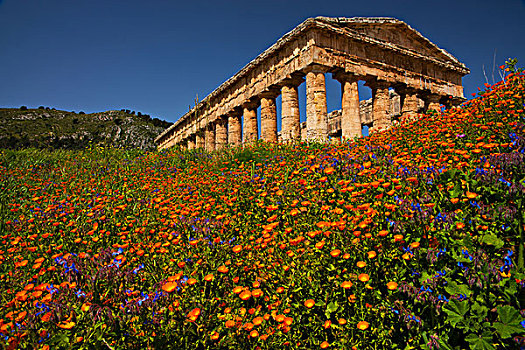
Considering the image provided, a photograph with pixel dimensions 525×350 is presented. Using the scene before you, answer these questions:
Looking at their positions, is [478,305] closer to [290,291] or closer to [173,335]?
[290,291]

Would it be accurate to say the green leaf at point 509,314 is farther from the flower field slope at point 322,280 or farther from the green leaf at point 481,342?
the green leaf at point 481,342

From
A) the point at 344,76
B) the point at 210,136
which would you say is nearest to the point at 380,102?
the point at 344,76

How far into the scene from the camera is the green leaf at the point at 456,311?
1.52 m

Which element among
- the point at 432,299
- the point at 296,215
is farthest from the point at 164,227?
the point at 432,299

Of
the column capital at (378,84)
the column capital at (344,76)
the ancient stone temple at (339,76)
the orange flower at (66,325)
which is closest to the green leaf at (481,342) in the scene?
the orange flower at (66,325)

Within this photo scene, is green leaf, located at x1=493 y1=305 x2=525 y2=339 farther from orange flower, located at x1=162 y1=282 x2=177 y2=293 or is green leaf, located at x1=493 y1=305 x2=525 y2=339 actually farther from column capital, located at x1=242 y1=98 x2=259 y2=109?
column capital, located at x1=242 y1=98 x2=259 y2=109

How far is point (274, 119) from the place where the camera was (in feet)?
56.9

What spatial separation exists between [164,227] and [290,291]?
6.33ft

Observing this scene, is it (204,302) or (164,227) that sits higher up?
(164,227)

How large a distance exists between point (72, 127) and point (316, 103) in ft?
244

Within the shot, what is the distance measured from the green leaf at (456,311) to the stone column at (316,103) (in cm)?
1238

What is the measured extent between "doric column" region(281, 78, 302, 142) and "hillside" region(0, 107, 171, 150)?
4794 centimetres

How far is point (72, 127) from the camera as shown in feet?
227

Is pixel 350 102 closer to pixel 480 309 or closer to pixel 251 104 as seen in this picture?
pixel 251 104
